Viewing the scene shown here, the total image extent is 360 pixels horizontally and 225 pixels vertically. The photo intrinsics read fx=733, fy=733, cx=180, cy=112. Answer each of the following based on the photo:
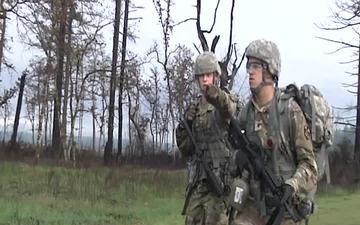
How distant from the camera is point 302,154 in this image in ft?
16.5

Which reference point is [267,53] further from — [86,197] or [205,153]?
[86,197]

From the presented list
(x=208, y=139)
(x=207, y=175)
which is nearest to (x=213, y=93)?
(x=208, y=139)

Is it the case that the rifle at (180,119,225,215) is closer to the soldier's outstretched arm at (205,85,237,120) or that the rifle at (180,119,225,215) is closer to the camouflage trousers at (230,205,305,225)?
the soldier's outstretched arm at (205,85,237,120)

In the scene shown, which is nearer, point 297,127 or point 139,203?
point 297,127

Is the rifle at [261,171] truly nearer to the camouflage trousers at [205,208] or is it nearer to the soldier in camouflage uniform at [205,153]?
the soldier in camouflage uniform at [205,153]

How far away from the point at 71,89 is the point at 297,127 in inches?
1495

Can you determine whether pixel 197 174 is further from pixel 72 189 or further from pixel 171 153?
pixel 171 153

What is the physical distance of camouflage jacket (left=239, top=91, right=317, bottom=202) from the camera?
5.04 metres

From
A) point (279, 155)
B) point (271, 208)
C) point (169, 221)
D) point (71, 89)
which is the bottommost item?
point (169, 221)

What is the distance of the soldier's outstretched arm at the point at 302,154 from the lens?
491 centimetres

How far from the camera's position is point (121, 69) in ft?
147

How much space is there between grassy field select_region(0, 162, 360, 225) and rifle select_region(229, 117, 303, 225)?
27.7 feet

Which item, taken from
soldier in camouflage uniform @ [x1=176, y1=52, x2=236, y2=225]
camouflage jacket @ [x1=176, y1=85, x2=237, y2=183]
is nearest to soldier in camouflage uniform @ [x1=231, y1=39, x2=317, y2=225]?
soldier in camouflage uniform @ [x1=176, y1=52, x2=236, y2=225]

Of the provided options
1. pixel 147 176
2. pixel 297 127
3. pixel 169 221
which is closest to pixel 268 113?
pixel 297 127
